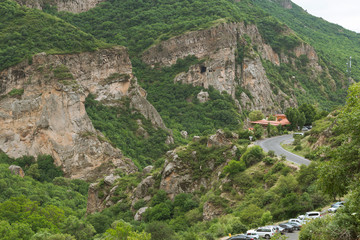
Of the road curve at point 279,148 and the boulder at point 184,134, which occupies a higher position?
the road curve at point 279,148

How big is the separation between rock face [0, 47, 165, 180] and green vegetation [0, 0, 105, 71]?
528 cm

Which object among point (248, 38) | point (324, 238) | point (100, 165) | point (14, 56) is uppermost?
point (248, 38)

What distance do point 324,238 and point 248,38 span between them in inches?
5529

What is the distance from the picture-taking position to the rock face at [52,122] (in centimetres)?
10694

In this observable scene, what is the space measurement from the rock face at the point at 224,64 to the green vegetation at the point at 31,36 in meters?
27.6

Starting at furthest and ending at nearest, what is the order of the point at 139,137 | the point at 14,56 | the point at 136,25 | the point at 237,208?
the point at 136,25
the point at 139,137
the point at 14,56
the point at 237,208

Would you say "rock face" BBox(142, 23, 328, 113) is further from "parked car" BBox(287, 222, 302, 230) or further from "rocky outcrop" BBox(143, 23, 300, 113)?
"parked car" BBox(287, 222, 302, 230)

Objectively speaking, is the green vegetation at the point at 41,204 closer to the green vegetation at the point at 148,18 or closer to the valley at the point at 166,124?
the valley at the point at 166,124

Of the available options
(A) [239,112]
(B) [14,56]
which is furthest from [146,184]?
(A) [239,112]

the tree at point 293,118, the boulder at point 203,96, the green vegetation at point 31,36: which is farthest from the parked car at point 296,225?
the boulder at point 203,96

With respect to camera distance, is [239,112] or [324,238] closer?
[324,238]

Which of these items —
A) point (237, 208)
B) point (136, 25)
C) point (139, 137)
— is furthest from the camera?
point (136, 25)

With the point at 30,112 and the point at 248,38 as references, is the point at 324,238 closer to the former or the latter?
the point at 30,112

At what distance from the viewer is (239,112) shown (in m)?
139
